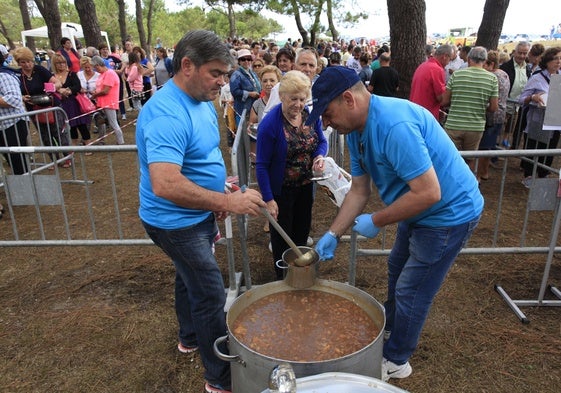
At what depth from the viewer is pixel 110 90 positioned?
866 centimetres

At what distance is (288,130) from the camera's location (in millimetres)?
3311

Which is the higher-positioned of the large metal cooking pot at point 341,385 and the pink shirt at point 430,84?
the pink shirt at point 430,84

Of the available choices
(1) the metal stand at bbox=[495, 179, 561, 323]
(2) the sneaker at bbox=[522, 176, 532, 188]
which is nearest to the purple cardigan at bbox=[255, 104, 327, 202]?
(1) the metal stand at bbox=[495, 179, 561, 323]

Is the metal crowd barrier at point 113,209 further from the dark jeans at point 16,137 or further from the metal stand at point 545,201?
the dark jeans at point 16,137

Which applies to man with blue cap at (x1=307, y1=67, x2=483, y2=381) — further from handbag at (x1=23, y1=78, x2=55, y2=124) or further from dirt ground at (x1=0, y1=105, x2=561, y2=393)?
handbag at (x1=23, y1=78, x2=55, y2=124)

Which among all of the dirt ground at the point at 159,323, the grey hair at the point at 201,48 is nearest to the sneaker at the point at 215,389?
the dirt ground at the point at 159,323

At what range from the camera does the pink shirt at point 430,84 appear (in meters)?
6.26

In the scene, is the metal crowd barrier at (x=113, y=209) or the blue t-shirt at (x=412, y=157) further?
the metal crowd barrier at (x=113, y=209)

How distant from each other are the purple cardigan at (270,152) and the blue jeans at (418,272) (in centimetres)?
107

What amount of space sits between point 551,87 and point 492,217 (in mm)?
2333

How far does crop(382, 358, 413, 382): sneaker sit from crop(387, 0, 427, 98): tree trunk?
6738 millimetres

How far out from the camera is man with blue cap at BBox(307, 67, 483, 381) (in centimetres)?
196

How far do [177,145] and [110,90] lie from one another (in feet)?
24.8

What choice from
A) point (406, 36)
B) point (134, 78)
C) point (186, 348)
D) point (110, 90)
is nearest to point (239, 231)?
point (186, 348)
